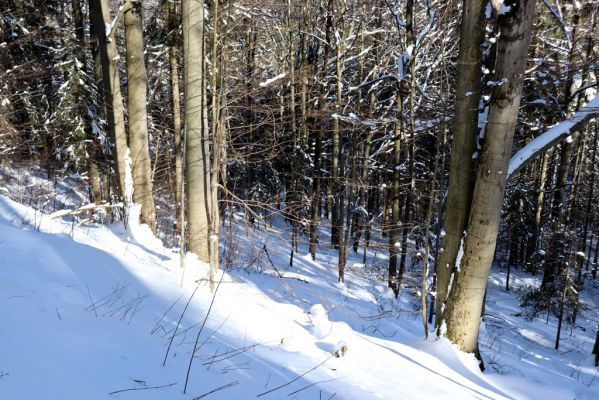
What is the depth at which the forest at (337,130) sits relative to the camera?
4.95 meters

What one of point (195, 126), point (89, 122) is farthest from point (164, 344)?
point (89, 122)

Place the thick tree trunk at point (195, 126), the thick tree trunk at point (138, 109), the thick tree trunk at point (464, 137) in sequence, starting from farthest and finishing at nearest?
the thick tree trunk at point (138, 109) → the thick tree trunk at point (195, 126) → the thick tree trunk at point (464, 137)

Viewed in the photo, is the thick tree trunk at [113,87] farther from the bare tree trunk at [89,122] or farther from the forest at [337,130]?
the bare tree trunk at [89,122]

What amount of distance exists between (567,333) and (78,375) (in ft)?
56.1

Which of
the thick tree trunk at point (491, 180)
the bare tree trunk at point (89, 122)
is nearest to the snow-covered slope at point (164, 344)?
the thick tree trunk at point (491, 180)

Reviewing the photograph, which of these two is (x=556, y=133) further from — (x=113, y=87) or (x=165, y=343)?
(x=113, y=87)

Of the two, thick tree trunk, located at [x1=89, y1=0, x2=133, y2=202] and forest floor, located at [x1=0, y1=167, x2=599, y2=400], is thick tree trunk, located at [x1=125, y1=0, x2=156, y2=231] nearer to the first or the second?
thick tree trunk, located at [x1=89, y1=0, x2=133, y2=202]

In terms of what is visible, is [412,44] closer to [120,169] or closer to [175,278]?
[120,169]

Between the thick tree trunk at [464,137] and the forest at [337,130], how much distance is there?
0.06 feet

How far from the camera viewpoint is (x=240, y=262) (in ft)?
37.1

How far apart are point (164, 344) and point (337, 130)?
11071 mm

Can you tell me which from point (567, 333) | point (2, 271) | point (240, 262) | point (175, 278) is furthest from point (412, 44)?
point (567, 333)

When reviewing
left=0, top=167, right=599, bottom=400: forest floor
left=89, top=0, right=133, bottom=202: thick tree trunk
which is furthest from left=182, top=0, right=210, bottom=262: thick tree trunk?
left=89, top=0, right=133, bottom=202: thick tree trunk

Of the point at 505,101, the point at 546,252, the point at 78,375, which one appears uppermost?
the point at 505,101
